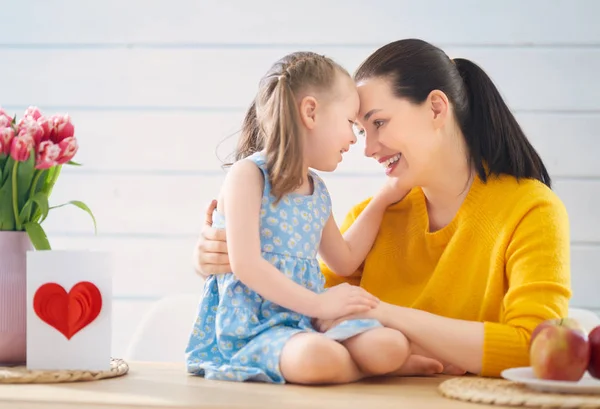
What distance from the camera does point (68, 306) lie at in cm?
151

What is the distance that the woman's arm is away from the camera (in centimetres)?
153

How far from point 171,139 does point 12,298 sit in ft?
4.02

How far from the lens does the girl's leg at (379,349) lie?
56.1 inches

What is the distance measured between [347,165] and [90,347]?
133cm

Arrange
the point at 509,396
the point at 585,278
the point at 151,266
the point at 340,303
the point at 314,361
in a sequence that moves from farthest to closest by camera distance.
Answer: the point at 151,266 < the point at 585,278 < the point at 340,303 < the point at 314,361 < the point at 509,396

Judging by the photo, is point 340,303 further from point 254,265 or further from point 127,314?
point 127,314

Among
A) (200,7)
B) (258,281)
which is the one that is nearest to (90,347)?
(258,281)

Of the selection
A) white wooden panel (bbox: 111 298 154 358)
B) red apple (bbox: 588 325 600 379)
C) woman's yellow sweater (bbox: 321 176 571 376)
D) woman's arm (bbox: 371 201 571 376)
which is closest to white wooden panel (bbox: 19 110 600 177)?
white wooden panel (bbox: 111 298 154 358)

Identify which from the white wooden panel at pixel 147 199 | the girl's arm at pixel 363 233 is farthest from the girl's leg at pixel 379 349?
the white wooden panel at pixel 147 199

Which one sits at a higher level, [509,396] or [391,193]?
[391,193]

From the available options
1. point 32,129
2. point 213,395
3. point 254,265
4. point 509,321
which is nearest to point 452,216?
point 509,321

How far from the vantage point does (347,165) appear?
2.69 meters

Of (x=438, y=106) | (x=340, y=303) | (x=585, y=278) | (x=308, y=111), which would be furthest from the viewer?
(x=585, y=278)

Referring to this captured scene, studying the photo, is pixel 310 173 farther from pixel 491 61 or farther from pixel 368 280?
pixel 491 61
